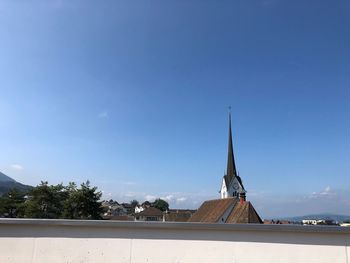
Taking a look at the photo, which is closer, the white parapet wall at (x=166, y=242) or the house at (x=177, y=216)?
the white parapet wall at (x=166, y=242)

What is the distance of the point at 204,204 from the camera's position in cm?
3969

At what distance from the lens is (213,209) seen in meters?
33.9

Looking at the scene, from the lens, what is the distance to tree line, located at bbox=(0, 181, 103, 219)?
30750 mm

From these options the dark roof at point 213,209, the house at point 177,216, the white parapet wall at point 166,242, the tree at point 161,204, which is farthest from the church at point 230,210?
the tree at point 161,204

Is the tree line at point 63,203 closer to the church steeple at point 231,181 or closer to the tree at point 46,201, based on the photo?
the tree at point 46,201

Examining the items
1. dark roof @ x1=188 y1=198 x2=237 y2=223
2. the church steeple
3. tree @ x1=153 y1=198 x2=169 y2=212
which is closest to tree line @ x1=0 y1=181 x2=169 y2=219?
dark roof @ x1=188 y1=198 x2=237 y2=223

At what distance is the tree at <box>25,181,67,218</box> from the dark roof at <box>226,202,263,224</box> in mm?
16642

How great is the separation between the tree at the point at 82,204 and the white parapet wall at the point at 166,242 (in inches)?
1082

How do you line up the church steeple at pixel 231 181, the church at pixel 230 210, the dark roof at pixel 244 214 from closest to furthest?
the dark roof at pixel 244 214 → the church at pixel 230 210 → the church steeple at pixel 231 181

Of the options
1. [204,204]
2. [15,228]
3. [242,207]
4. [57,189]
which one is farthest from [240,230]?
[204,204]

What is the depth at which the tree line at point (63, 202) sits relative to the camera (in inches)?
1211

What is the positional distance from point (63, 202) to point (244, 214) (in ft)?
57.1

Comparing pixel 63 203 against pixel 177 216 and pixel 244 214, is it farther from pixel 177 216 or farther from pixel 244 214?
pixel 177 216

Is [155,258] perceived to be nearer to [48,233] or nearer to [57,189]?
[48,233]
